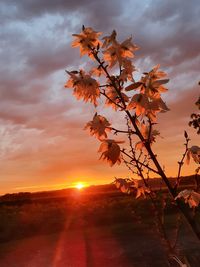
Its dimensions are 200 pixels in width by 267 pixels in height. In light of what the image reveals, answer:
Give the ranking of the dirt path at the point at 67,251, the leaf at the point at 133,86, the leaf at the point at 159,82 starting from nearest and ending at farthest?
the leaf at the point at 133,86, the leaf at the point at 159,82, the dirt path at the point at 67,251

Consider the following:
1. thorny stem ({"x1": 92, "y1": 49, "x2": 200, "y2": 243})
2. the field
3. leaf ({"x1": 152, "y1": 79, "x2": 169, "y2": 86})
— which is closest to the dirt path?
the field

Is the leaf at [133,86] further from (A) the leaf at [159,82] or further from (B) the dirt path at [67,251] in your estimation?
(B) the dirt path at [67,251]

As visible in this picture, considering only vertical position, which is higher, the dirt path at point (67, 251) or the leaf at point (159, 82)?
the leaf at point (159, 82)

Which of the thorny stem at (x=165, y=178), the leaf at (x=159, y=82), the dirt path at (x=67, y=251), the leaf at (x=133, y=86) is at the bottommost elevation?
the dirt path at (x=67, y=251)

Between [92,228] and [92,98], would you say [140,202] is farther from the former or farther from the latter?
[92,98]

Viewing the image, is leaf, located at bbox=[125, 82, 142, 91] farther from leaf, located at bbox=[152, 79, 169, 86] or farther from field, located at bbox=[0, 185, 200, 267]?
field, located at bbox=[0, 185, 200, 267]

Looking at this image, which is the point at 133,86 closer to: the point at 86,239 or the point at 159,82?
the point at 159,82

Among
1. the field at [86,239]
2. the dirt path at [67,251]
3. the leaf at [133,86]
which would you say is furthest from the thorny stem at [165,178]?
the dirt path at [67,251]

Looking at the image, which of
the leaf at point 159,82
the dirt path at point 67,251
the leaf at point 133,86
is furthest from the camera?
the dirt path at point 67,251

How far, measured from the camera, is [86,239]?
12.5 m

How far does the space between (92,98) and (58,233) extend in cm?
1221

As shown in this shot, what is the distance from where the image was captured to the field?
9.94 metres

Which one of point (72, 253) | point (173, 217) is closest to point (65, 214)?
point (173, 217)

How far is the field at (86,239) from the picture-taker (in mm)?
9938
